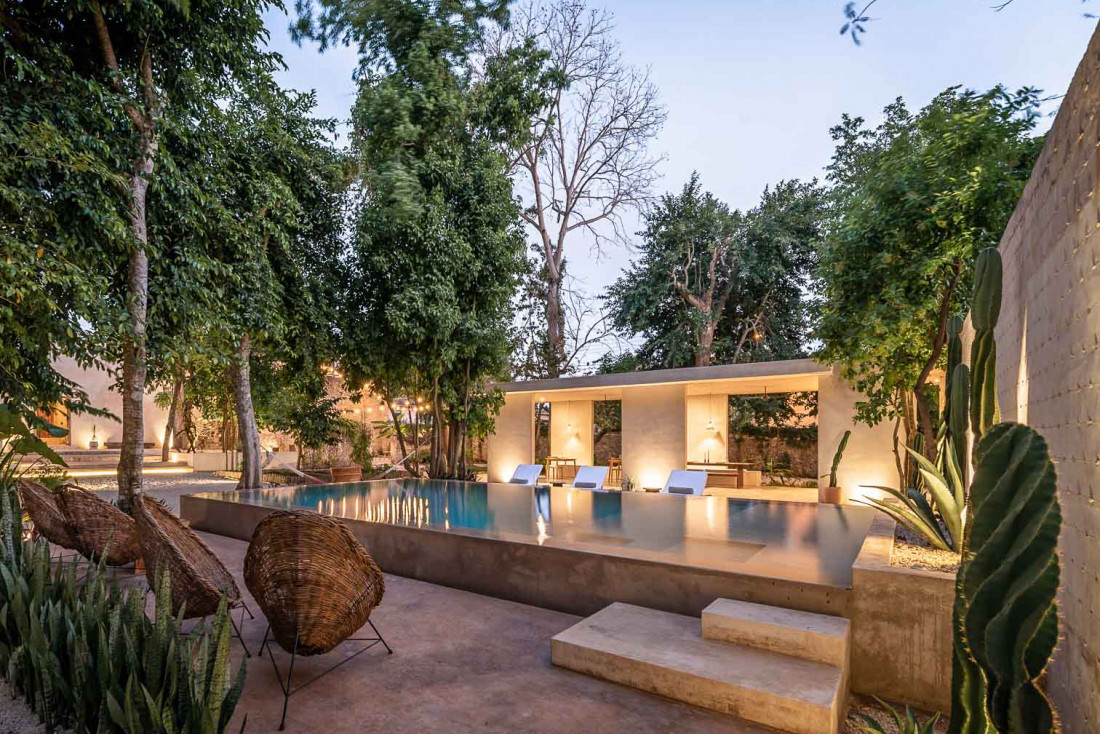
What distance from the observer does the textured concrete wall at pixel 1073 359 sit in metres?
2.05

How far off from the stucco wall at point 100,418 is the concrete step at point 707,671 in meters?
26.9

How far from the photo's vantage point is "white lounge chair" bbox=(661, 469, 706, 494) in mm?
9328

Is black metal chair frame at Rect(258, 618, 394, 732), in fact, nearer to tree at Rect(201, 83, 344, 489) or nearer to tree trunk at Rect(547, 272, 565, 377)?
tree at Rect(201, 83, 344, 489)

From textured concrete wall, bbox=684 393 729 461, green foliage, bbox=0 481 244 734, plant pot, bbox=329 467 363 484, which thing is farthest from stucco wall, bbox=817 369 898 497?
plant pot, bbox=329 467 363 484

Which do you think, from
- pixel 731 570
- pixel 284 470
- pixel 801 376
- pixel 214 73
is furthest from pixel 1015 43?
pixel 284 470

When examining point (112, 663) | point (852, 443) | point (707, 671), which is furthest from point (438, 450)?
point (112, 663)

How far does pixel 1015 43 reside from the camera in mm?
3553

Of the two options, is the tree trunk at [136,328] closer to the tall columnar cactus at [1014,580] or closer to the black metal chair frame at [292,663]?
the black metal chair frame at [292,663]

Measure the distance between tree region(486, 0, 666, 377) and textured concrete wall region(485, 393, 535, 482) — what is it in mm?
5341

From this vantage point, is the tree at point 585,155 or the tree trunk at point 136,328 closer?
the tree trunk at point 136,328

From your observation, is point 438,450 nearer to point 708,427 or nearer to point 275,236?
point 275,236

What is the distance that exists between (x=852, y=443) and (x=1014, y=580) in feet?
30.4

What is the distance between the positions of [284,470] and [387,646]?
13.2 meters

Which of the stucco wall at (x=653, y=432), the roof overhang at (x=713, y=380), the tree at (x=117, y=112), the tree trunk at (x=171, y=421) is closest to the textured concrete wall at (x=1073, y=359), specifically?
the roof overhang at (x=713, y=380)
